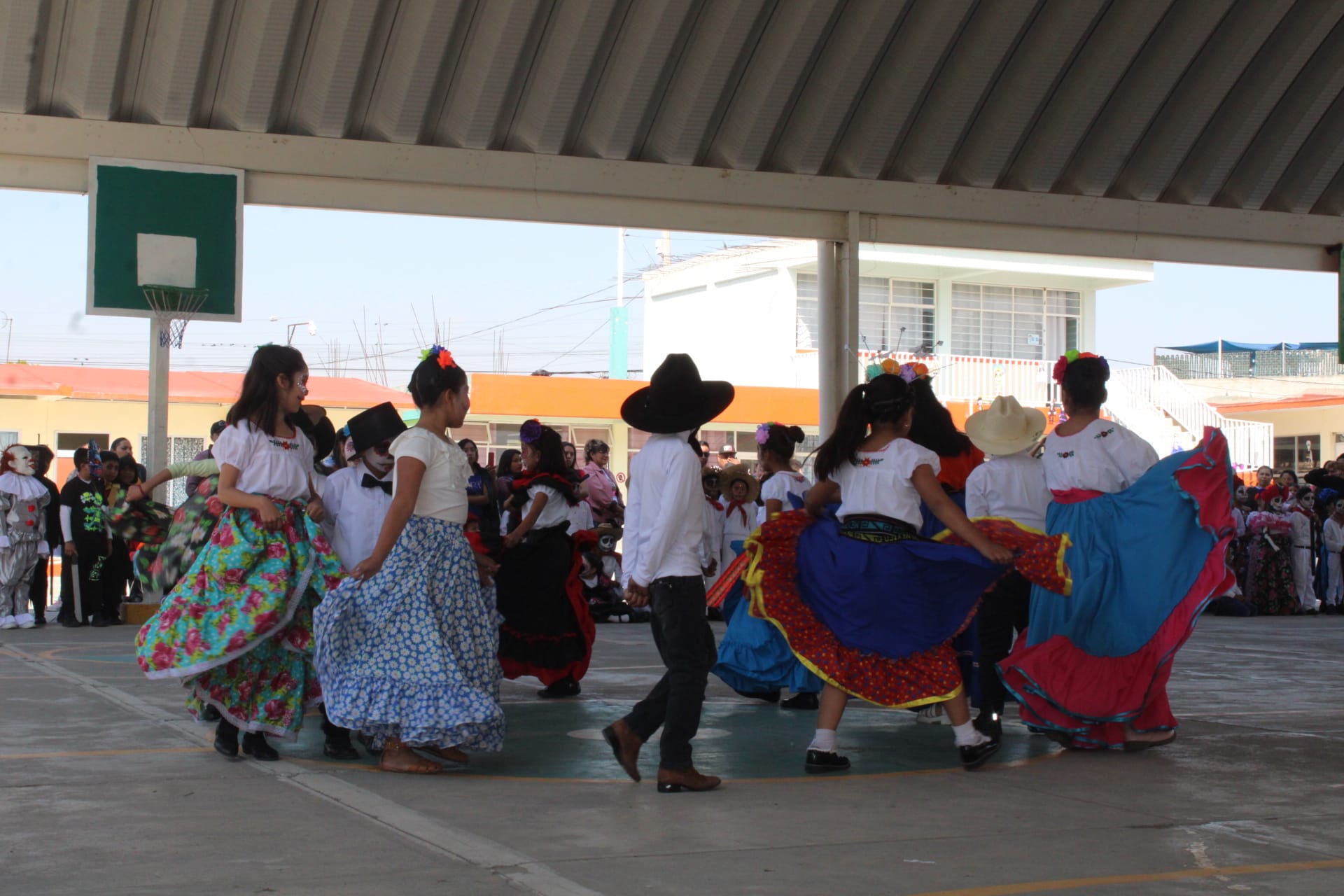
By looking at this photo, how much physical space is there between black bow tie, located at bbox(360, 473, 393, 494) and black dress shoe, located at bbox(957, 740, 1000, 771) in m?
2.52

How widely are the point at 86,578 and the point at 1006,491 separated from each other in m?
9.67

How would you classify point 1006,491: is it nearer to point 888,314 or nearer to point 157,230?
point 157,230

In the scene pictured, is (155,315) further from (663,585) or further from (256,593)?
(663,585)

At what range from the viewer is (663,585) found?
202 inches

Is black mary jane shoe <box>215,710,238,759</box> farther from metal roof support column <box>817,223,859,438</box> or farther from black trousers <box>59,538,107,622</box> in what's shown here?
metal roof support column <box>817,223,859,438</box>

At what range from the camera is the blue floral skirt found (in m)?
5.23

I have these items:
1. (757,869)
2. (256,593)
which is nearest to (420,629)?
(256,593)

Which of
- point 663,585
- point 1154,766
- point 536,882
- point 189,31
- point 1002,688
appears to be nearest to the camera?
point 536,882

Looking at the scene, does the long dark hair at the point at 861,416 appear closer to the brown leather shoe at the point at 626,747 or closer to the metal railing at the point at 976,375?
the brown leather shoe at the point at 626,747

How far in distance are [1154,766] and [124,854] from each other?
376 cm

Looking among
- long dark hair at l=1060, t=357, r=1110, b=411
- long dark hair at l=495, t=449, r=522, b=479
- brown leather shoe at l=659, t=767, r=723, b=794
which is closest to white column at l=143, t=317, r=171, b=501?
long dark hair at l=495, t=449, r=522, b=479

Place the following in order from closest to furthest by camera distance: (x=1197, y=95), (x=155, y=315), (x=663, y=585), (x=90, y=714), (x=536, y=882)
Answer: (x=536, y=882)
(x=663, y=585)
(x=90, y=714)
(x=155, y=315)
(x=1197, y=95)

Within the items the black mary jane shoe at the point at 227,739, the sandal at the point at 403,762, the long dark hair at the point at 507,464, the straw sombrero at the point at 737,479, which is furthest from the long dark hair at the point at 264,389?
the straw sombrero at the point at 737,479

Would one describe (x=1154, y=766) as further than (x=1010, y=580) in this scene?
No
